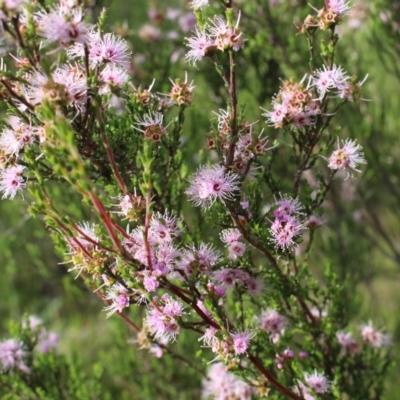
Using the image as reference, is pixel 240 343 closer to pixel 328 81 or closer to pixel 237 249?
pixel 237 249

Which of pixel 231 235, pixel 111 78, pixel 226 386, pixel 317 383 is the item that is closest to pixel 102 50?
pixel 111 78

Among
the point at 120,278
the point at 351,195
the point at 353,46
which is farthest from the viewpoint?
the point at 351,195

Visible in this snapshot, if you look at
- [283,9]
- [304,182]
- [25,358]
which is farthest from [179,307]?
[283,9]

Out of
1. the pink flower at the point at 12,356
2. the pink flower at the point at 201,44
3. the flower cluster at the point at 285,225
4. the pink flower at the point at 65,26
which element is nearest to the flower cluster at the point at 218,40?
the pink flower at the point at 201,44

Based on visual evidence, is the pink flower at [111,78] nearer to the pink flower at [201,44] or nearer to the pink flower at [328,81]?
the pink flower at [201,44]

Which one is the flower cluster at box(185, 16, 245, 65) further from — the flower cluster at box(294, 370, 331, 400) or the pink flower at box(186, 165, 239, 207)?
the flower cluster at box(294, 370, 331, 400)

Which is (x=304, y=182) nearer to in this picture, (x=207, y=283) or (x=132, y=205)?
(x=207, y=283)

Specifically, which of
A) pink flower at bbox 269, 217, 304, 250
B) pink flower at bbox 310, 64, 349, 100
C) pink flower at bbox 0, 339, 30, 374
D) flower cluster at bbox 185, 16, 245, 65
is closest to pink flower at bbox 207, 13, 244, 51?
flower cluster at bbox 185, 16, 245, 65
